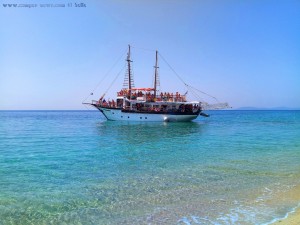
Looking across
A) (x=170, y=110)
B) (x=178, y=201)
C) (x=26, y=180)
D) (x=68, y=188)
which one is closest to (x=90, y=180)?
(x=68, y=188)

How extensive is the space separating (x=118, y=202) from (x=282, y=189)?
6.09 metres

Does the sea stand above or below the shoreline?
below

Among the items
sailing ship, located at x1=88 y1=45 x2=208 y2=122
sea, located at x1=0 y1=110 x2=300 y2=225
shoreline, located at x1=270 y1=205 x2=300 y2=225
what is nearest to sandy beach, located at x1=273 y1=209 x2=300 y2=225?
shoreline, located at x1=270 y1=205 x2=300 y2=225

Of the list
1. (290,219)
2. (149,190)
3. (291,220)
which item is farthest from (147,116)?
(291,220)

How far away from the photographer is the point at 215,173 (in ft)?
43.5

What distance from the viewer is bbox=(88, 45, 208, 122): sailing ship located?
61.7 m

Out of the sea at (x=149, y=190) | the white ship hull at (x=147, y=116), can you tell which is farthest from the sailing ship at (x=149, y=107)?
the sea at (x=149, y=190)

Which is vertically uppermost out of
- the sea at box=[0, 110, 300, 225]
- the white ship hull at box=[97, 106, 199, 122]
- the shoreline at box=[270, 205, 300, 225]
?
the white ship hull at box=[97, 106, 199, 122]

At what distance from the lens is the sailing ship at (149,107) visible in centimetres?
6166

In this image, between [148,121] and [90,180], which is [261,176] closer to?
[90,180]

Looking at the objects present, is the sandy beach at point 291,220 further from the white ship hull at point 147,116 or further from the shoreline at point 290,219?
the white ship hull at point 147,116

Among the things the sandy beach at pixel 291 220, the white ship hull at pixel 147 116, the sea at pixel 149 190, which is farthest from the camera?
the white ship hull at pixel 147 116

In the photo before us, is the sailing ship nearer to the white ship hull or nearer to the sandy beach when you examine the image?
the white ship hull

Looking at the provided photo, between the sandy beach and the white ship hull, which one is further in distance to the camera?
the white ship hull
